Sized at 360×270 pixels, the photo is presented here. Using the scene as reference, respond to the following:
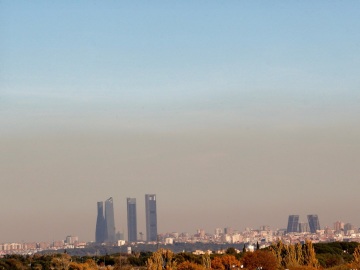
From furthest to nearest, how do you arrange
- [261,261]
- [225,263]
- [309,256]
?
[225,263], [261,261], [309,256]

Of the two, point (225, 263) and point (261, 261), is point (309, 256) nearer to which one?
point (261, 261)

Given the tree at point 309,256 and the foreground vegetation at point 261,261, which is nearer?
the foreground vegetation at point 261,261

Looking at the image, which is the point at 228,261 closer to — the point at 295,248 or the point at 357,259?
the point at 295,248

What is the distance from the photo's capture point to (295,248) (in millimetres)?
50250

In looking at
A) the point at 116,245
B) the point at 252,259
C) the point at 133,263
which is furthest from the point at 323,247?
the point at 116,245

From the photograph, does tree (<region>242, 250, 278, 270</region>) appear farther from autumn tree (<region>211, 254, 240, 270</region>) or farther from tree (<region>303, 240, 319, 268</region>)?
autumn tree (<region>211, 254, 240, 270</region>)

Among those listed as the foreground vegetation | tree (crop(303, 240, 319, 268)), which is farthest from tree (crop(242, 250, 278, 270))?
tree (crop(303, 240, 319, 268))

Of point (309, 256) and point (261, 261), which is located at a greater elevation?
point (309, 256)

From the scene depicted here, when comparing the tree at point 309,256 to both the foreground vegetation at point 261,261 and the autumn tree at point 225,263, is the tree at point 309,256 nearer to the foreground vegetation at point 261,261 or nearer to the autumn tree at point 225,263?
the foreground vegetation at point 261,261

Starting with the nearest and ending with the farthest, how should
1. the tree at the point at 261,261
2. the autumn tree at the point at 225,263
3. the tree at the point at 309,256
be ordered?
1. the tree at the point at 309,256
2. the tree at the point at 261,261
3. the autumn tree at the point at 225,263

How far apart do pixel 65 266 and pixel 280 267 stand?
61.4 ft

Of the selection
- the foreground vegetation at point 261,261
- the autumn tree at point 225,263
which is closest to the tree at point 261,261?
the foreground vegetation at point 261,261

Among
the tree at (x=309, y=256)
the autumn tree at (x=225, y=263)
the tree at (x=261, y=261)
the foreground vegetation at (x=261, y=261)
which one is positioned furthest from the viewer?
the autumn tree at (x=225, y=263)

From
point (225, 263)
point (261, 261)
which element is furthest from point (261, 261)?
point (225, 263)
